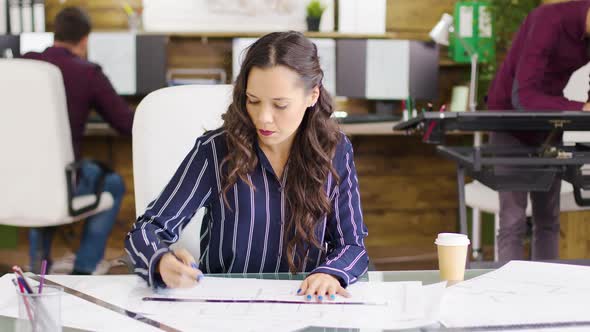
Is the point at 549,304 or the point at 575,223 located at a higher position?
the point at 549,304

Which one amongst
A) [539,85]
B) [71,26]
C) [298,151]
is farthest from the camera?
[71,26]

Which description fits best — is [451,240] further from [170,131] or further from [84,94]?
[84,94]

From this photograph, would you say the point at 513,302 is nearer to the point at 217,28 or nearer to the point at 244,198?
the point at 244,198

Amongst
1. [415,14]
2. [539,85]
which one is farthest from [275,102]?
[415,14]

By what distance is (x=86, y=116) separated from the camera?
346 cm

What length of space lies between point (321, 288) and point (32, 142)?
85.7 inches

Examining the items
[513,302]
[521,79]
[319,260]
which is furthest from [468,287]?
[521,79]

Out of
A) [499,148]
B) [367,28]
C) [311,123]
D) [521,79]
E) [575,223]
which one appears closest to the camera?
[311,123]

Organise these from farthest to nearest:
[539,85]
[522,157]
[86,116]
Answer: [86,116] < [539,85] < [522,157]

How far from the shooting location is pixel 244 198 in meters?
1.51

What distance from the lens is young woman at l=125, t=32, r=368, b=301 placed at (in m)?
1.41

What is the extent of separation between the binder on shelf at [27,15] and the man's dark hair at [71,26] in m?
0.73

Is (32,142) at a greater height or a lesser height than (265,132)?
lesser

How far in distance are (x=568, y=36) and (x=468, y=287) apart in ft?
5.75
